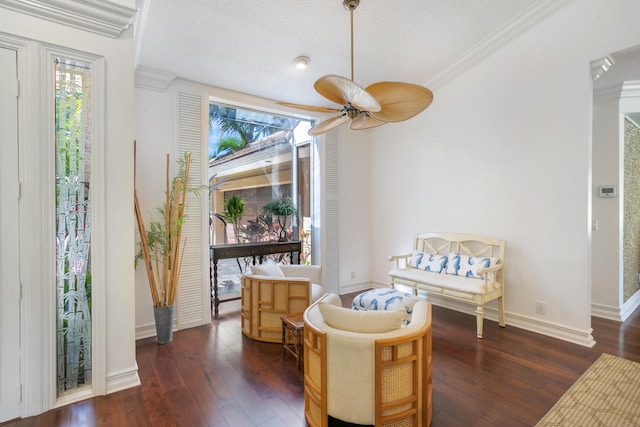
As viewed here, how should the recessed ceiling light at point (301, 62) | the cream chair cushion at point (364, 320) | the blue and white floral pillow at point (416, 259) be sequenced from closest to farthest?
the cream chair cushion at point (364, 320), the recessed ceiling light at point (301, 62), the blue and white floral pillow at point (416, 259)

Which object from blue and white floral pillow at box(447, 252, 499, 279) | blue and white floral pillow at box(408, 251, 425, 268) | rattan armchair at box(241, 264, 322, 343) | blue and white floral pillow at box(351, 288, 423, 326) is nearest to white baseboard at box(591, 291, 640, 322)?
blue and white floral pillow at box(447, 252, 499, 279)

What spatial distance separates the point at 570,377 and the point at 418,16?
360 cm

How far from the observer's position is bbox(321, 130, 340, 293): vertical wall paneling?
493 cm

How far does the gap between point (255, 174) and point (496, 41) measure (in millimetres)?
3733

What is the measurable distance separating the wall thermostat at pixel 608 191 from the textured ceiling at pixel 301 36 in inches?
96.2

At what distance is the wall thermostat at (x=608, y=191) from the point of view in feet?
12.5

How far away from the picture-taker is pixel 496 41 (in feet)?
12.0

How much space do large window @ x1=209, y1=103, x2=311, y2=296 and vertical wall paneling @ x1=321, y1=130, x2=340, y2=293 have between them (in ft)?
1.32

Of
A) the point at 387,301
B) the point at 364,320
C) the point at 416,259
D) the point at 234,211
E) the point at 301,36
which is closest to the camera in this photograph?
the point at 364,320

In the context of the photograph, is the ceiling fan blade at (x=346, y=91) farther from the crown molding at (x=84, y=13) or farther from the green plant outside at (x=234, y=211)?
the green plant outside at (x=234, y=211)

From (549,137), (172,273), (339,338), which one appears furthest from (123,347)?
(549,137)

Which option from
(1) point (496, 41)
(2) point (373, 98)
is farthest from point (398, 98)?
(1) point (496, 41)

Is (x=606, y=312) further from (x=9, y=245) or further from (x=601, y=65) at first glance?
(x=9, y=245)

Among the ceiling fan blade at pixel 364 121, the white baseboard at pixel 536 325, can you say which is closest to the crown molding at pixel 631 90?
the white baseboard at pixel 536 325
